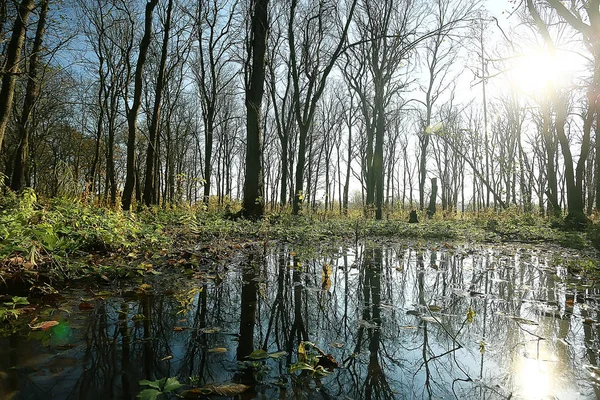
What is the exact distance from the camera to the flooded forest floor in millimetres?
1254

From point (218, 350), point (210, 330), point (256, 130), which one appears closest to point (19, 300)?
point (210, 330)

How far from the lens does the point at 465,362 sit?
149 cm

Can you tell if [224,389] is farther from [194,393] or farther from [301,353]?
[301,353]

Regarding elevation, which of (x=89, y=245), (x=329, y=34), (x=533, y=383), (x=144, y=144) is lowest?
(x=533, y=383)

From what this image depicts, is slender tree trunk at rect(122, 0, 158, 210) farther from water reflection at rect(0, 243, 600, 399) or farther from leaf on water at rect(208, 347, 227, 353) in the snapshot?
leaf on water at rect(208, 347, 227, 353)

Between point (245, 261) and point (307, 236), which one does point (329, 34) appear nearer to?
point (307, 236)

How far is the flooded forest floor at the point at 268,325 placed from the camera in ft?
4.11

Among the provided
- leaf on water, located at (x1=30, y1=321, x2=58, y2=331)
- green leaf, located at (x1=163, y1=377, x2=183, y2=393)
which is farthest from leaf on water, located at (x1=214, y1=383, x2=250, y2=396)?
leaf on water, located at (x1=30, y1=321, x2=58, y2=331)

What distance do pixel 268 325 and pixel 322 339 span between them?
1.24 ft

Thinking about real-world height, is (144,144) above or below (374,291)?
above

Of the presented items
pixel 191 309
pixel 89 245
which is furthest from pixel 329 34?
pixel 191 309

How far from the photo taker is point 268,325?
1903mm

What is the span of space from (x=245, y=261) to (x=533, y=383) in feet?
10.7

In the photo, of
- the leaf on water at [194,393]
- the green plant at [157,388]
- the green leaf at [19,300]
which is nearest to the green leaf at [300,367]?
the leaf on water at [194,393]
